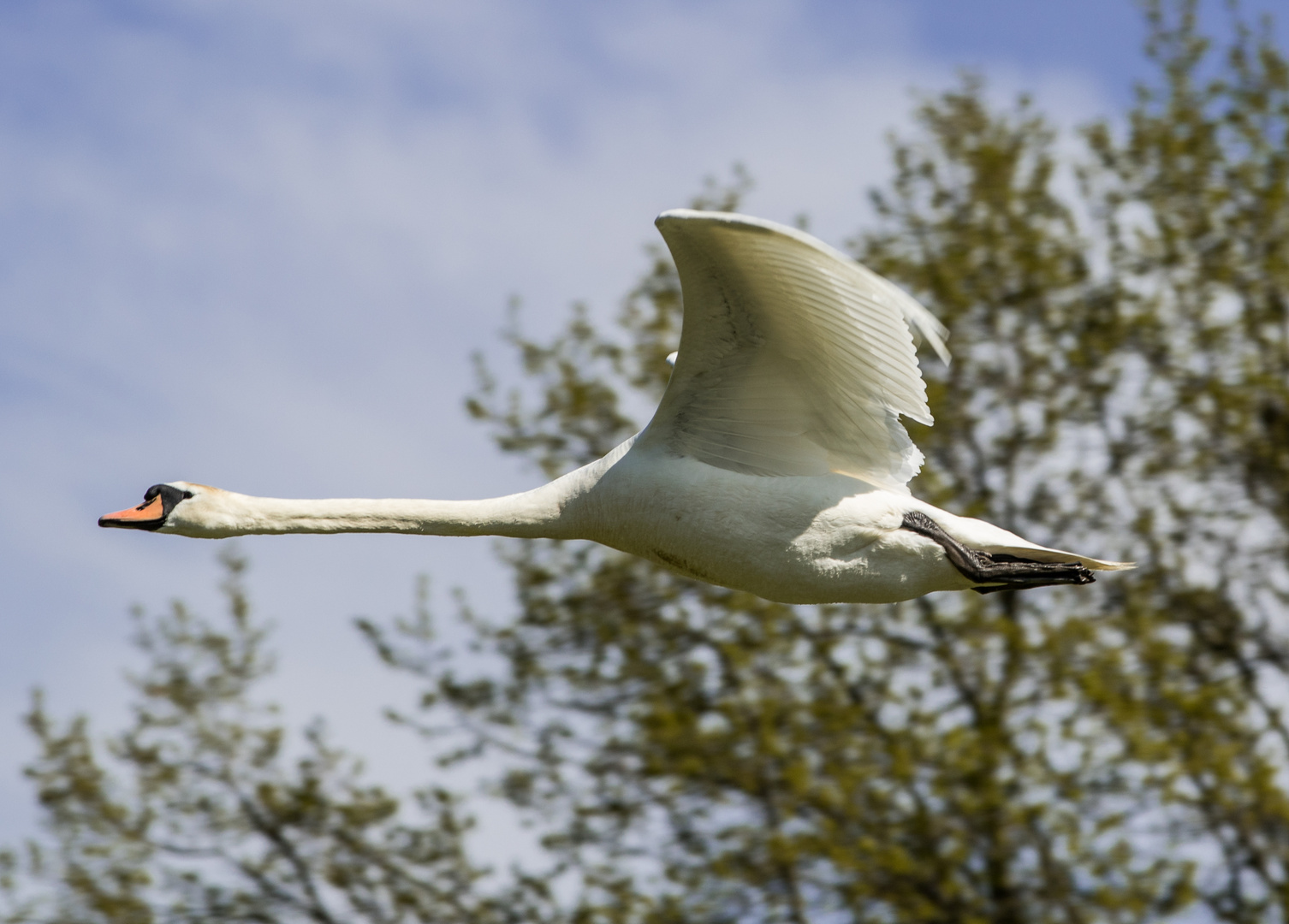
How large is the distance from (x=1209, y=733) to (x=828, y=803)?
259 cm

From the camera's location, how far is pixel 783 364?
6.30 meters

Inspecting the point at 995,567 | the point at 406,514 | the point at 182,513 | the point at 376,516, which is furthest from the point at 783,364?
the point at 182,513

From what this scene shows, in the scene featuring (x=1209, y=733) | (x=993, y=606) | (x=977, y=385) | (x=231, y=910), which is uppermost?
(x=977, y=385)

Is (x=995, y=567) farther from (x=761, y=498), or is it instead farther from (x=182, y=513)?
(x=182, y=513)

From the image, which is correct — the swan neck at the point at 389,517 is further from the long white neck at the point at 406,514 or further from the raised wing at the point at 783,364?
the raised wing at the point at 783,364

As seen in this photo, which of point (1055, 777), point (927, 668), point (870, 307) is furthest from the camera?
point (927, 668)

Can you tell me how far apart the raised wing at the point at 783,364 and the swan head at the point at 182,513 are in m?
1.78

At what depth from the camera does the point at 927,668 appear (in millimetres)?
11672

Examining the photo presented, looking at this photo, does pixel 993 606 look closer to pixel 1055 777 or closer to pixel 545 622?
pixel 1055 777

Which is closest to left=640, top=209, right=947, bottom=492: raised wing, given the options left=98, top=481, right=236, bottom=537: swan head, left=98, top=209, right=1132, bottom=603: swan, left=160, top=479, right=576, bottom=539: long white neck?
left=98, top=209, right=1132, bottom=603: swan

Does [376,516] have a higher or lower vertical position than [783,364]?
lower

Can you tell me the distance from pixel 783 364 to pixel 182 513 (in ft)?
8.32

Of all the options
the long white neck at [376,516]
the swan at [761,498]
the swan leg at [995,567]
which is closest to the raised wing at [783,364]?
the swan at [761,498]

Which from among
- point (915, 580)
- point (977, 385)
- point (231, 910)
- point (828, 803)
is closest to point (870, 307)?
point (915, 580)
